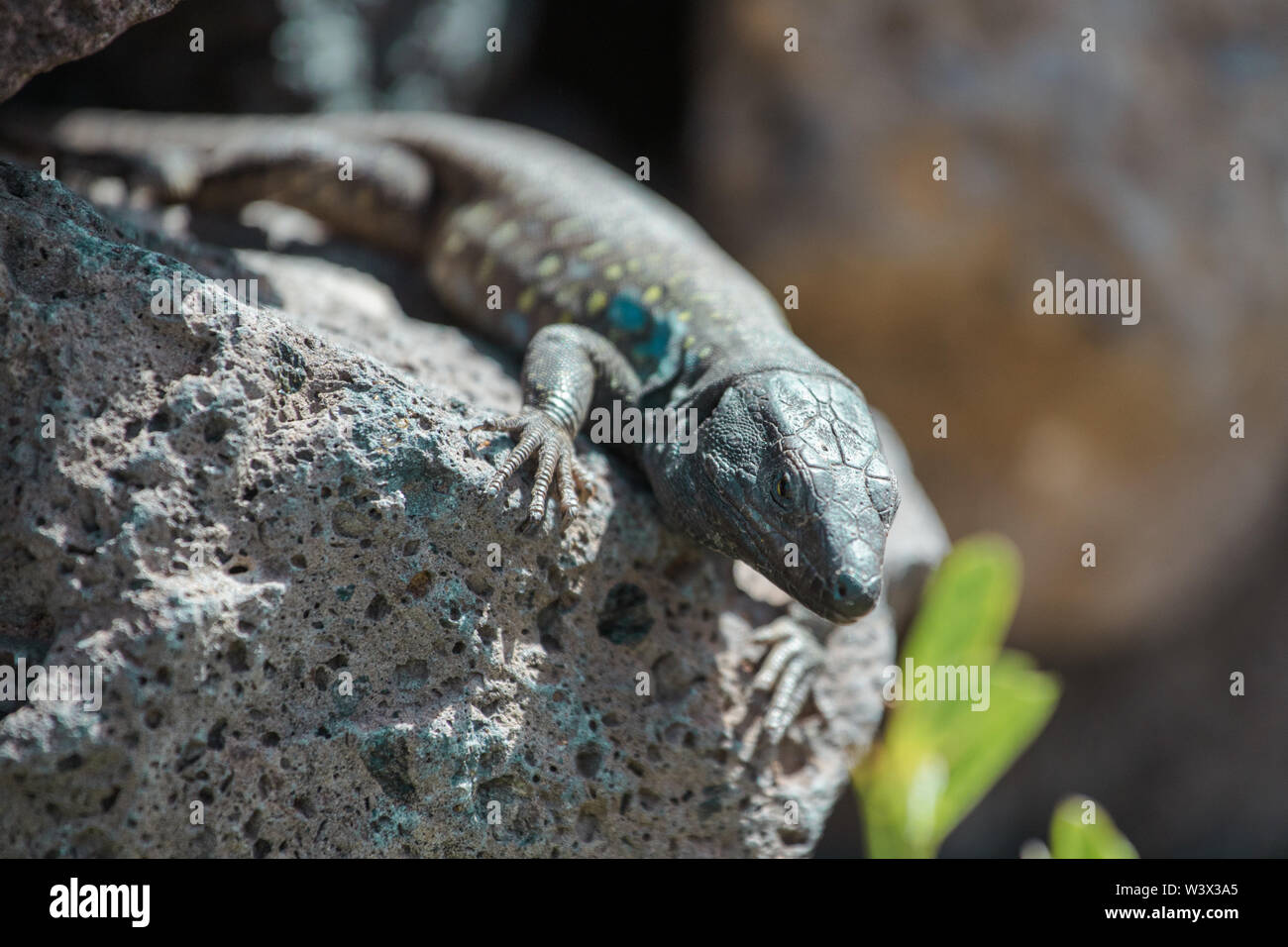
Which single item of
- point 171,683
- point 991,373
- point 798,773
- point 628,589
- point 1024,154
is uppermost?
point 1024,154

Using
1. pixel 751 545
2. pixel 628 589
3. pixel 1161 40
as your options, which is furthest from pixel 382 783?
pixel 1161 40

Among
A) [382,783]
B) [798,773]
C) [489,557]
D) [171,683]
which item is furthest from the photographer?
[798,773]

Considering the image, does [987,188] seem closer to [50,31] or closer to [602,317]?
[602,317]

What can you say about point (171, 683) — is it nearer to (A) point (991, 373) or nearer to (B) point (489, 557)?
(B) point (489, 557)

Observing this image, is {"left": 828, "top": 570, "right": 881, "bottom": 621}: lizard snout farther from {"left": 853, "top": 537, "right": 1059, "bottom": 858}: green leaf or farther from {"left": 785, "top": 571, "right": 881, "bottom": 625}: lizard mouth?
{"left": 853, "top": 537, "right": 1059, "bottom": 858}: green leaf

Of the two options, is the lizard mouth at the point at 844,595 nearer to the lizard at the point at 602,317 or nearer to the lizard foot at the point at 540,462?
the lizard at the point at 602,317

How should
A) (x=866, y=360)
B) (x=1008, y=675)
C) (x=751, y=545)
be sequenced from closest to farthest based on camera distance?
(x=751, y=545)
(x=1008, y=675)
(x=866, y=360)

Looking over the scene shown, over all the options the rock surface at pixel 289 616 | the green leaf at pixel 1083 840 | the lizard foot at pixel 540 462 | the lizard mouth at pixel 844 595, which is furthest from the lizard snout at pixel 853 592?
the green leaf at pixel 1083 840

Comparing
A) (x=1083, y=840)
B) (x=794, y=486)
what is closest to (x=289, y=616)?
(x=794, y=486)
